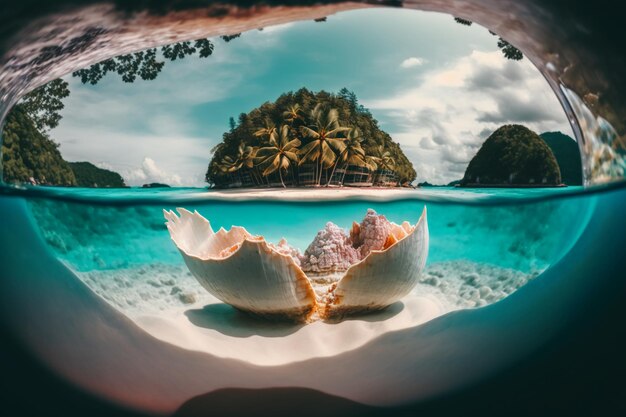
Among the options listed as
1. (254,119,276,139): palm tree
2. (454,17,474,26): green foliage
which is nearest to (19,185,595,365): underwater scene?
(254,119,276,139): palm tree

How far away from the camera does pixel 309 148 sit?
155 centimetres

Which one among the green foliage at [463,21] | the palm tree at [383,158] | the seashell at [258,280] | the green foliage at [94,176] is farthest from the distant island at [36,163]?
the green foliage at [463,21]

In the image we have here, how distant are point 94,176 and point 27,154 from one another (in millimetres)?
248

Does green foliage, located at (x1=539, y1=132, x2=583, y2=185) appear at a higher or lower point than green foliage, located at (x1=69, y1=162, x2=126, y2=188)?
higher

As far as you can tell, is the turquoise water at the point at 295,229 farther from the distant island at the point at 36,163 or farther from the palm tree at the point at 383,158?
the palm tree at the point at 383,158

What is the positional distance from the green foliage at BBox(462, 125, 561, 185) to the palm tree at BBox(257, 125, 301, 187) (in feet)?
2.41

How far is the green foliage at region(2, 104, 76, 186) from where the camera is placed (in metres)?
1.39

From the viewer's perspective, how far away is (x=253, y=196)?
1.71 meters

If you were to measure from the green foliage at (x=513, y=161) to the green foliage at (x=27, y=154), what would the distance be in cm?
168

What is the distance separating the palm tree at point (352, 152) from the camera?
1.54 meters

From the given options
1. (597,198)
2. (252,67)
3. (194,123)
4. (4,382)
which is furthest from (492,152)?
(4,382)

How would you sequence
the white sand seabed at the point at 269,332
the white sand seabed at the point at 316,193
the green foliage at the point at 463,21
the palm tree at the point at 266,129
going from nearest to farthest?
the white sand seabed at the point at 269,332, the green foliage at the point at 463,21, the palm tree at the point at 266,129, the white sand seabed at the point at 316,193

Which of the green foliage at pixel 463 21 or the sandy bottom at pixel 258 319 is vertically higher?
the green foliage at pixel 463 21

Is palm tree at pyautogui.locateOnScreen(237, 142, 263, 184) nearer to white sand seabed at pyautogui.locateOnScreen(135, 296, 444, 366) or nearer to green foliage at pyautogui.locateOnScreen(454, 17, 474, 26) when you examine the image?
white sand seabed at pyautogui.locateOnScreen(135, 296, 444, 366)
